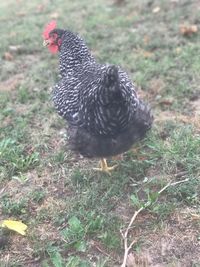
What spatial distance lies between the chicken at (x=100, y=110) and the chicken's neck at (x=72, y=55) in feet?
0.03

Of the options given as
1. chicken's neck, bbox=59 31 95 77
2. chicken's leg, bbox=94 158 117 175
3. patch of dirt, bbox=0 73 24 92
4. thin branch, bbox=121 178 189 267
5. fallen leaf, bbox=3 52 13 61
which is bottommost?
thin branch, bbox=121 178 189 267

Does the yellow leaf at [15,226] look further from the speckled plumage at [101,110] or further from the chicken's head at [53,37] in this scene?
the chicken's head at [53,37]

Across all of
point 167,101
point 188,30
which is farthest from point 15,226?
point 188,30

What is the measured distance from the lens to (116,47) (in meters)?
6.04

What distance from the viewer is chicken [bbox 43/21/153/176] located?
317 cm

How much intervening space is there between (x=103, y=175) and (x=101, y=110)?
86cm

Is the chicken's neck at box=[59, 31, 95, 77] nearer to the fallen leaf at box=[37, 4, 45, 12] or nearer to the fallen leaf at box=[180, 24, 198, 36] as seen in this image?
the fallen leaf at box=[180, 24, 198, 36]

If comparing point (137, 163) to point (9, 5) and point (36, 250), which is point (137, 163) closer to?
point (36, 250)

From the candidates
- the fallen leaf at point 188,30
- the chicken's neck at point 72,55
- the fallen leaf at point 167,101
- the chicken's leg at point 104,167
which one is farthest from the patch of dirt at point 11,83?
the fallen leaf at point 188,30

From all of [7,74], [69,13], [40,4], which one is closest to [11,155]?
[7,74]

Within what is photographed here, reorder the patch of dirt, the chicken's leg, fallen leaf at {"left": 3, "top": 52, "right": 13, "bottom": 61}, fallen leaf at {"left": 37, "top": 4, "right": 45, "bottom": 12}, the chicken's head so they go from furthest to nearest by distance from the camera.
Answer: fallen leaf at {"left": 37, "top": 4, "right": 45, "bottom": 12} → fallen leaf at {"left": 3, "top": 52, "right": 13, "bottom": 61} → the patch of dirt → the chicken's head → the chicken's leg

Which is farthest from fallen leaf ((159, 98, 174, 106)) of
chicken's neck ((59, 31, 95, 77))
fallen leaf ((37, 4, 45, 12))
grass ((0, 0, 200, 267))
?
fallen leaf ((37, 4, 45, 12))

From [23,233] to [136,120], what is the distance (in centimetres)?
120

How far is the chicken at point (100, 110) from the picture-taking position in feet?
10.4
